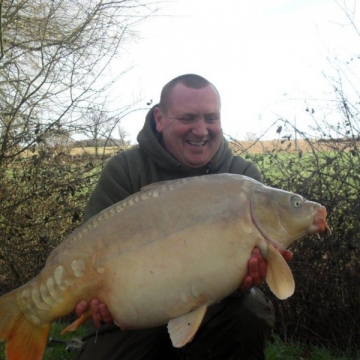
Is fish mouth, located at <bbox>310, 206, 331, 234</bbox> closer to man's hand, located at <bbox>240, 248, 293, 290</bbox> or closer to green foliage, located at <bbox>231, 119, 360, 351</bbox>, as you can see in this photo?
man's hand, located at <bbox>240, 248, 293, 290</bbox>

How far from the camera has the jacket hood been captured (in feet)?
8.63

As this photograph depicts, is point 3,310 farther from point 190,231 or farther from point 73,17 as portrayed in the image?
point 73,17

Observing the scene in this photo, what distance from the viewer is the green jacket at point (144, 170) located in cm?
263

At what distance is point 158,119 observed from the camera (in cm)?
278

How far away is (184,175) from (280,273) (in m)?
0.83

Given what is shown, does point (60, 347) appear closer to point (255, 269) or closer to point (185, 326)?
point (185, 326)

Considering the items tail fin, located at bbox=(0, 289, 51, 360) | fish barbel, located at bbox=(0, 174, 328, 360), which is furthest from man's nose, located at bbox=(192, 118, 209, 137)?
tail fin, located at bbox=(0, 289, 51, 360)

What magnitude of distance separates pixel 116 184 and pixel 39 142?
2.09 m

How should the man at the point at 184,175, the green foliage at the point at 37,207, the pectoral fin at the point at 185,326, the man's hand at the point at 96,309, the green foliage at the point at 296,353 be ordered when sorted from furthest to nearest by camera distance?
the green foliage at the point at 37,207
the green foliage at the point at 296,353
the man at the point at 184,175
the man's hand at the point at 96,309
the pectoral fin at the point at 185,326

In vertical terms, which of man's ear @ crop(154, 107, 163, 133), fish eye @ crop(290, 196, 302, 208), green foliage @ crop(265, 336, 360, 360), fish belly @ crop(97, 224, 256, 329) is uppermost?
man's ear @ crop(154, 107, 163, 133)

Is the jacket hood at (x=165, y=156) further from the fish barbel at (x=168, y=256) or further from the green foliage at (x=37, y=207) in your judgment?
the green foliage at (x=37, y=207)

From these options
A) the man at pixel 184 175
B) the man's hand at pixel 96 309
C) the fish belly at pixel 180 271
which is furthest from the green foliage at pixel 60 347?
the fish belly at pixel 180 271

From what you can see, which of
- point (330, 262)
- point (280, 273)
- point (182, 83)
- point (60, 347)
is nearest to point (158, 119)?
point (182, 83)

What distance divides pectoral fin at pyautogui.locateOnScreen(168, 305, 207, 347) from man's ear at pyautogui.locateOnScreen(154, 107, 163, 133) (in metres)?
1.03
